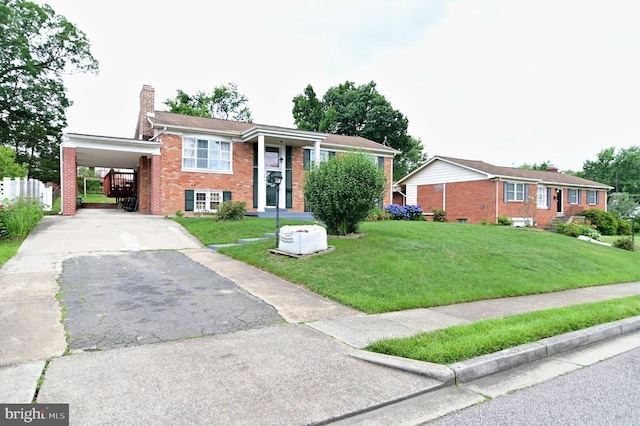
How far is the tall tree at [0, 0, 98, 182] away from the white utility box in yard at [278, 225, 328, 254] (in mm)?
28466

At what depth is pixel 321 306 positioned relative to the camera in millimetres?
6301

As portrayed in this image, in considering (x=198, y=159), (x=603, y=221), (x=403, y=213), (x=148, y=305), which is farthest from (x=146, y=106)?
(x=603, y=221)

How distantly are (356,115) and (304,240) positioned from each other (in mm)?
39507

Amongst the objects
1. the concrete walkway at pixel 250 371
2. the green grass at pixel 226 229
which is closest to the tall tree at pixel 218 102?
the green grass at pixel 226 229

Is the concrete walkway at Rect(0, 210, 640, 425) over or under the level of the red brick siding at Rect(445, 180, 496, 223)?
under

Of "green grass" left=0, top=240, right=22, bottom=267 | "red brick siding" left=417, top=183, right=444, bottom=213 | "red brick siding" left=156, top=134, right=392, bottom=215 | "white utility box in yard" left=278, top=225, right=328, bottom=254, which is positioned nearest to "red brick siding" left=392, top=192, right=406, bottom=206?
"red brick siding" left=417, top=183, right=444, bottom=213

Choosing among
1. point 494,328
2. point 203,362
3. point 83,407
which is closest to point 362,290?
point 494,328

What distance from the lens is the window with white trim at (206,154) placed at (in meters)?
20.1

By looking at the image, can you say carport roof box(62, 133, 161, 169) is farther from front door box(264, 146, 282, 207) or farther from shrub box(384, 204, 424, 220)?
shrub box(384, 204, 424, 220)

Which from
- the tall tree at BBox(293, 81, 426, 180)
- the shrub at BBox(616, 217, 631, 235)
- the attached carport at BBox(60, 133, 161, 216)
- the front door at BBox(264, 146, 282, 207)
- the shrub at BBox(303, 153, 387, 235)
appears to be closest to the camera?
the shrub at BBox(303, 153, 387, 235)

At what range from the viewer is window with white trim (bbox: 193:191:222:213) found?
66.3 ft

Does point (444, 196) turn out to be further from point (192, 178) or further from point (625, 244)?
point (192, 178)

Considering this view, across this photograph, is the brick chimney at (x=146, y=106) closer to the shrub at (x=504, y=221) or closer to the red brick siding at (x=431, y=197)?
the red brick siding at (x=431, y=197)

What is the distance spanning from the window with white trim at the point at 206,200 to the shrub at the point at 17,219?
303 inches
